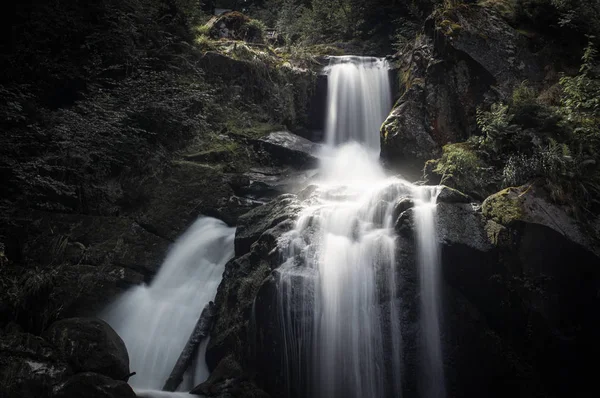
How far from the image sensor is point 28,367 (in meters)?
5.40

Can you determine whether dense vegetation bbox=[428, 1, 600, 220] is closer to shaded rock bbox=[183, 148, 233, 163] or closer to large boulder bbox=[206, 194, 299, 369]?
large boulder bbox=[206, 194, 299, 369]

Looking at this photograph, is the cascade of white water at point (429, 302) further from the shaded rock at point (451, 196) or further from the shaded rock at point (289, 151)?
the shaded rock at point (289, 151)

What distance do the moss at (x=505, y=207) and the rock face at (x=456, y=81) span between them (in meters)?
3.57

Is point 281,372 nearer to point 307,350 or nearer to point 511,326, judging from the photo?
point 307,350

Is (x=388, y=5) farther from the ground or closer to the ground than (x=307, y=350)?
farther from the ground

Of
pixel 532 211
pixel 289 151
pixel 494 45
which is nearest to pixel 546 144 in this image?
pixel 532 211

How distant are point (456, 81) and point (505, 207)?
5315 mm

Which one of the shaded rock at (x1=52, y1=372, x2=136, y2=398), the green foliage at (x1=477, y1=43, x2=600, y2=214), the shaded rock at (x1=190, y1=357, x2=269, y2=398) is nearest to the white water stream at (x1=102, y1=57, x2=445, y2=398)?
the shaded rock at (x1=190, y1=357, x2=269, y2=398)

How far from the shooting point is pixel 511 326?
6.27m

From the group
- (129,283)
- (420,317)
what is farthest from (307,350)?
(129,283)

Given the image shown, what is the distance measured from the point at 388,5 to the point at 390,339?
18.7 metres

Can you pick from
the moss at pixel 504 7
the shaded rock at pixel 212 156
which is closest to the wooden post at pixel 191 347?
the shaded rock at pixel 212 156

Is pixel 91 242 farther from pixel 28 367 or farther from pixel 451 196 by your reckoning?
pixel 451 196

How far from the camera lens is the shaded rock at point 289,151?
1175 cm
